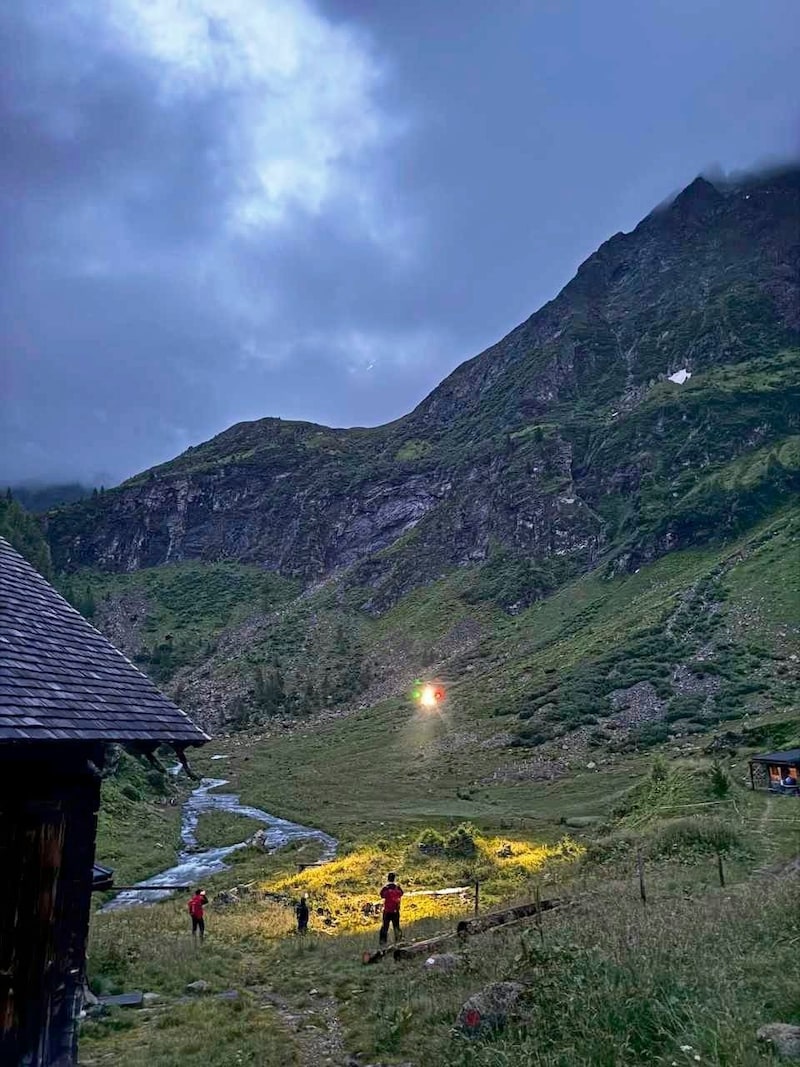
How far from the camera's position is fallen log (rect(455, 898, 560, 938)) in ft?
49.1

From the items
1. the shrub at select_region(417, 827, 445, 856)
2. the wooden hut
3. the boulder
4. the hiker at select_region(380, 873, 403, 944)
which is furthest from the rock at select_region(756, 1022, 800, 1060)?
the shrub at select_region(417, 827, 445, 856)

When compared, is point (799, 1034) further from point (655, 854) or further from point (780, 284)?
point (780, 284)

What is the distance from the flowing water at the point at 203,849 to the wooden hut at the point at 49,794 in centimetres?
1376

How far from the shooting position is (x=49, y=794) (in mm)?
9273

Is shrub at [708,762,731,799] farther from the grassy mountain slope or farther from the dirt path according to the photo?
the dirt path

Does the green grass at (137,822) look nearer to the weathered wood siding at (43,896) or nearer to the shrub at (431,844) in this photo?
the shrub at (431,844)

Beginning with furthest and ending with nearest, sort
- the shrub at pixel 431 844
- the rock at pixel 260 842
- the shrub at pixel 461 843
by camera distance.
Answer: the rock at pixel 260 842 < the shrub at pixel 431 844 < the shrub at pixel 461 843

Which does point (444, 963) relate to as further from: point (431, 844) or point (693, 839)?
point (431, 844)

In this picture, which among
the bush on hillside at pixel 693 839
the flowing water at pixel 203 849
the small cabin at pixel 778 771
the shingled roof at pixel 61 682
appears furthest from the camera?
the flowing water at pixel 203 849

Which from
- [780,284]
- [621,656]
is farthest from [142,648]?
[780,284]

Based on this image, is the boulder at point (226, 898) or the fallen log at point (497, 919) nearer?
the fallen log at point (497, 919)

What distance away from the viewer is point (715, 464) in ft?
343

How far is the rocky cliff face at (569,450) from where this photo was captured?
109812 millimetres

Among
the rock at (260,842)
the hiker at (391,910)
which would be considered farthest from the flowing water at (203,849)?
the hiker at (391,910)
